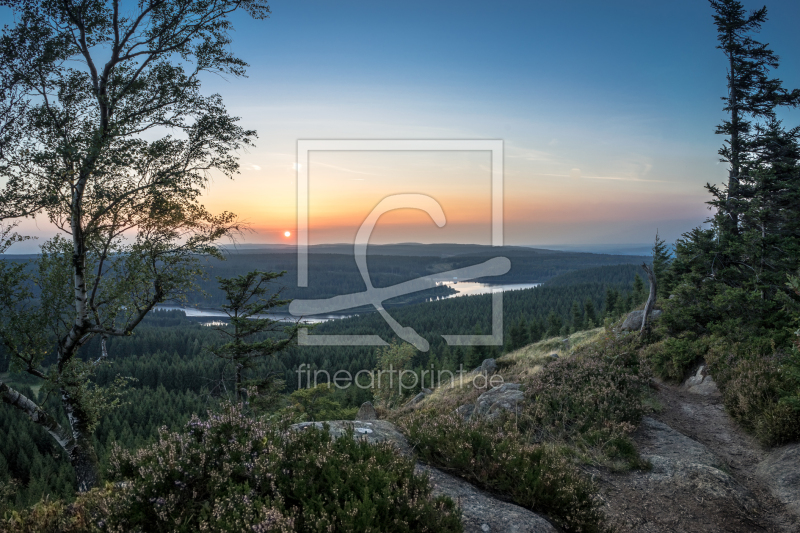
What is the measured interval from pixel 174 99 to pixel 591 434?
610 inches

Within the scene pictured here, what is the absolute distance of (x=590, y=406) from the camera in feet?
27.7

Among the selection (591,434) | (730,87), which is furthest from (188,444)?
(730,87)

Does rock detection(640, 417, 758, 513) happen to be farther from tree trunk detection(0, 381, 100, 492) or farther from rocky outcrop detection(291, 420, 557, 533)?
tree trunk detection(0, 381, 100, 492)

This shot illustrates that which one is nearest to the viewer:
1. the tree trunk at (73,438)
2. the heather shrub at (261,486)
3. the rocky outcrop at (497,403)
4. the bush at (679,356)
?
the heather shrub at (261,486)

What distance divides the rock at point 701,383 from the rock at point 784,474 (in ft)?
13.9

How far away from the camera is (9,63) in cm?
1216

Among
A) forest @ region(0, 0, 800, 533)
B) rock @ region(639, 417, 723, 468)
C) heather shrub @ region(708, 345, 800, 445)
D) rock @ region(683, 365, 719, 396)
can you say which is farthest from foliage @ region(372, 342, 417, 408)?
rock @ region(639, 417, 723, 468)

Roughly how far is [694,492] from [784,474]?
185 centimetres

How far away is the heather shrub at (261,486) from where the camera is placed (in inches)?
120

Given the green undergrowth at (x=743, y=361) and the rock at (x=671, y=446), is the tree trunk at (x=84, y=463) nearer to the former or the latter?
the rock at (x=671, y=446)

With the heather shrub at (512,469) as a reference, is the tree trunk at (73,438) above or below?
below

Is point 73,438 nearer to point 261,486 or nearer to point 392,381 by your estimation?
point 261,486

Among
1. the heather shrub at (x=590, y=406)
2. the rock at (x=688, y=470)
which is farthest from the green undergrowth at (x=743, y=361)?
the heather shrub at (x=590, y=406)

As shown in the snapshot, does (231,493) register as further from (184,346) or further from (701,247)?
(184,346)
